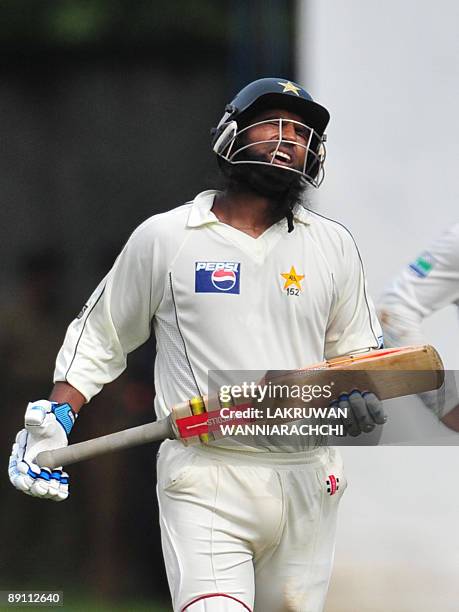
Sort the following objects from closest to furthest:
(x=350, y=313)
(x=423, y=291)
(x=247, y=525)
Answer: (x=247, y=525)
(x=350, y=313)
(x=423, y=291)

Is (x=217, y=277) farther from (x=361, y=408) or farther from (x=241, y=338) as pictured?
(x=361, y=408)

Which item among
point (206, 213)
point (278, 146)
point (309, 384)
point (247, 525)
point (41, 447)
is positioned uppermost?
point (278, 146)

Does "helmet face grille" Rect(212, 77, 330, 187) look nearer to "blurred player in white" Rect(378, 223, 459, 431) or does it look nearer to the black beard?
the black beard

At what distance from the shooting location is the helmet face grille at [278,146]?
3.66 m

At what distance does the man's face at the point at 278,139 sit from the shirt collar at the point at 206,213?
140 mm

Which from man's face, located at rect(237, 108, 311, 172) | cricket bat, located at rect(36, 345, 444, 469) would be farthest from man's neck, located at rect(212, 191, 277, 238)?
cricket bat, located at rect(36, 345, 444, 469)

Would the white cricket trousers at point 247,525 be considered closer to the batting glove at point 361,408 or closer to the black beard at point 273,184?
the batting glove at point 361,408

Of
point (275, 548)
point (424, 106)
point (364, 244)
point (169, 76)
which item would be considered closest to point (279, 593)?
point (275, 548)

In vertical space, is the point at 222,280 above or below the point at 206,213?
below

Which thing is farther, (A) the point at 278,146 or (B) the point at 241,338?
(A) the point at 278,146

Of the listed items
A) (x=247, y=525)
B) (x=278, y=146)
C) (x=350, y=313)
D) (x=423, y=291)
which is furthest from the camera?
(x=423, y=291)

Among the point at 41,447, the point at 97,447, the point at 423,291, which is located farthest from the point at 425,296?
the point at 41,447

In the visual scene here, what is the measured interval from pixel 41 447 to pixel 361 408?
0.80m

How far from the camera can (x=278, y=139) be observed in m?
3.66
